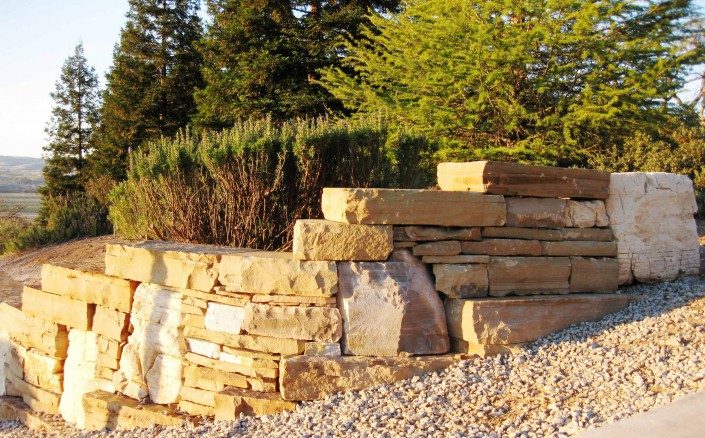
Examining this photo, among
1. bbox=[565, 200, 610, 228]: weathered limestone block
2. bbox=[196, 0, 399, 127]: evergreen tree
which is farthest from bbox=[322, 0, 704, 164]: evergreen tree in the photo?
bbox=[565, 200, 610, 228]: weathered limestone block

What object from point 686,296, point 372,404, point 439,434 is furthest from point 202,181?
point 686,296

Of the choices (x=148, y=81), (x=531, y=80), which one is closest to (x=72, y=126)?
(x=148, y=81)

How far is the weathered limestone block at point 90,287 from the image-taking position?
5477mm

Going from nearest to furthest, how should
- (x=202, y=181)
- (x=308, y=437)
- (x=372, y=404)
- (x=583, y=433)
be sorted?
(x=583, y=433), (x=308, y=437), (x=372, y=404), (x=202, y=181)

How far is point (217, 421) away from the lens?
4.54 m

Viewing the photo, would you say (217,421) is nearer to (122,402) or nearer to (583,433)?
(122,402)

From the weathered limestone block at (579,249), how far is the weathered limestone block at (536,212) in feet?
0.52

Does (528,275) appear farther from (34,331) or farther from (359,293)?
(34,331)

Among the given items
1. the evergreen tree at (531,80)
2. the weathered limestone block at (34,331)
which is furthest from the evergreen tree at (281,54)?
the weathered limestone block at (34,331)

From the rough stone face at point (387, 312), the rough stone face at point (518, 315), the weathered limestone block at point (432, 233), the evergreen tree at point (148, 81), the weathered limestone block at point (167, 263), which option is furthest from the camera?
the evergreen tree at point (148, 81)

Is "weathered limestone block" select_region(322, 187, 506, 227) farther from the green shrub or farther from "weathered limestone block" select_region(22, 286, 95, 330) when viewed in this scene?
"weathered limestone block" select_region(22, 286, 95, 330)

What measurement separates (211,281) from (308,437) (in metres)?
1.47

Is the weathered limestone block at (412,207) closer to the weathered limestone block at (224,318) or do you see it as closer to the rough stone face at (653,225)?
the weathered limestone block at (224,318)

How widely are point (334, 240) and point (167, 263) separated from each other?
1.41 m
